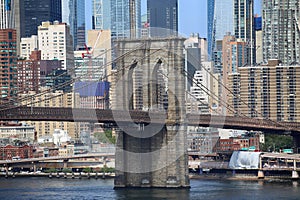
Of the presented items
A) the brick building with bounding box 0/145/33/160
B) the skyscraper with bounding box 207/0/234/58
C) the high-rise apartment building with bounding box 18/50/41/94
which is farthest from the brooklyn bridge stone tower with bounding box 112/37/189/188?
the skyscraper with bounding box 207/0/234/58

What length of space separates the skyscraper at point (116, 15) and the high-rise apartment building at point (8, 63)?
3349 cm

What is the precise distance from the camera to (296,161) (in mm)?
48125

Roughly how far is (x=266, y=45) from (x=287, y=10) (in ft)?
10.1

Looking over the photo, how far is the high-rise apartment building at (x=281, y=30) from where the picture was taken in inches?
3561

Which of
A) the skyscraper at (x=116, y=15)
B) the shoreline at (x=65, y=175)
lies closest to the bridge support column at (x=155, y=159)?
the shoreline at (x=65, y=175)

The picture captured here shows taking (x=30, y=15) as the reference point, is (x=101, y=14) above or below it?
above

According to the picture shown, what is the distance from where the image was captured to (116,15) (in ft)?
417

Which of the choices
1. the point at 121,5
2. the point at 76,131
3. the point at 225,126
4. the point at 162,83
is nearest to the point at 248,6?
the point at 121,5

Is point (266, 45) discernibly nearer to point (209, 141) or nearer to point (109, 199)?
point (209, 141)

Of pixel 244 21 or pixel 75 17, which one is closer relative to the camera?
pixel 244 21

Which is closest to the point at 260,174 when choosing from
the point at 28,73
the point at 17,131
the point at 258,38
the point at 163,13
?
the point at 17,131

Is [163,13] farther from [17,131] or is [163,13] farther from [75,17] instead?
[17,131]

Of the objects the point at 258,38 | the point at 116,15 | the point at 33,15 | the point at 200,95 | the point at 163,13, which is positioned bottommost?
→ the point at 200,95

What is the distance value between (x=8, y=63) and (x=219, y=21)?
3181 centimetres
